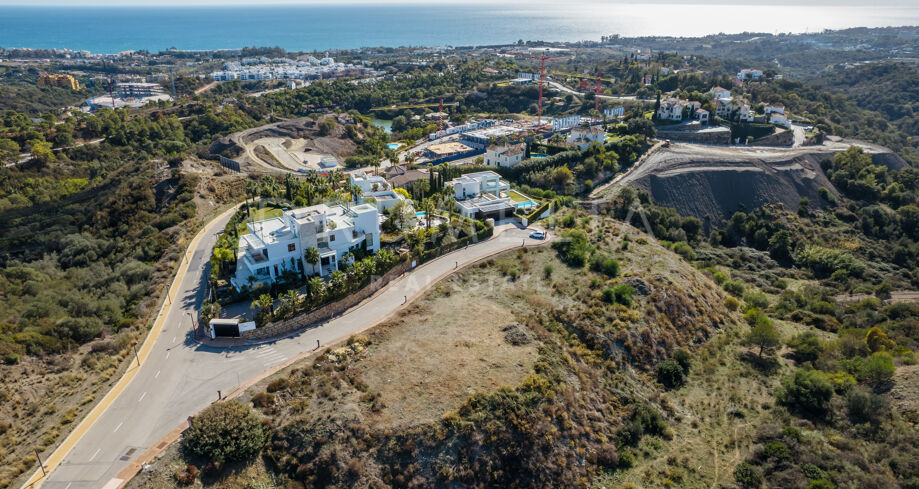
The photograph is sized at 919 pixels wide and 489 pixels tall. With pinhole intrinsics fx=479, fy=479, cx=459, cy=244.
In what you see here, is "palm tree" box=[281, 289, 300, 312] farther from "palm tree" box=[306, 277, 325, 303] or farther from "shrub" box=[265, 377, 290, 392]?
"shrub" box=[265, 377, 290, 392]

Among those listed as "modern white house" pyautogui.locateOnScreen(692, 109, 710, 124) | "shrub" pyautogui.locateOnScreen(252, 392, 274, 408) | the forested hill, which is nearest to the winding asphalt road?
"shrub" pyautogui.locateOnScreen(252, 392, 274, 408)

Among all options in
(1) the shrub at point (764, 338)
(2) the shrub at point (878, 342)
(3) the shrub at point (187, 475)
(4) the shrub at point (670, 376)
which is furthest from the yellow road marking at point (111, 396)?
(2) the shrub at point (878, 342)

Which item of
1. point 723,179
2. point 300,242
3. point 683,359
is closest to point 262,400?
point 300,242

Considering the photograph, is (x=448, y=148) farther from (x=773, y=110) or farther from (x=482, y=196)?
(x=773, y=110)

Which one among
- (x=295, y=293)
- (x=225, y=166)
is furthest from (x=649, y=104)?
(x=295, y=293)

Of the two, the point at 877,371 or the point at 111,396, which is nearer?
the point at 111,396

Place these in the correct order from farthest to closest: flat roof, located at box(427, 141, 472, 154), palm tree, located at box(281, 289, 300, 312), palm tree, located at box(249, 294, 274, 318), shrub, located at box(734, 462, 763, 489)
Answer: flat roof, located at box(427, 141, 472, 154)
palm tree, located at box(281, 289, 300, 312)
palm tree, located at box(249, 294, 274, 318)
shrub, located at box(734, 462, 763, 489)
